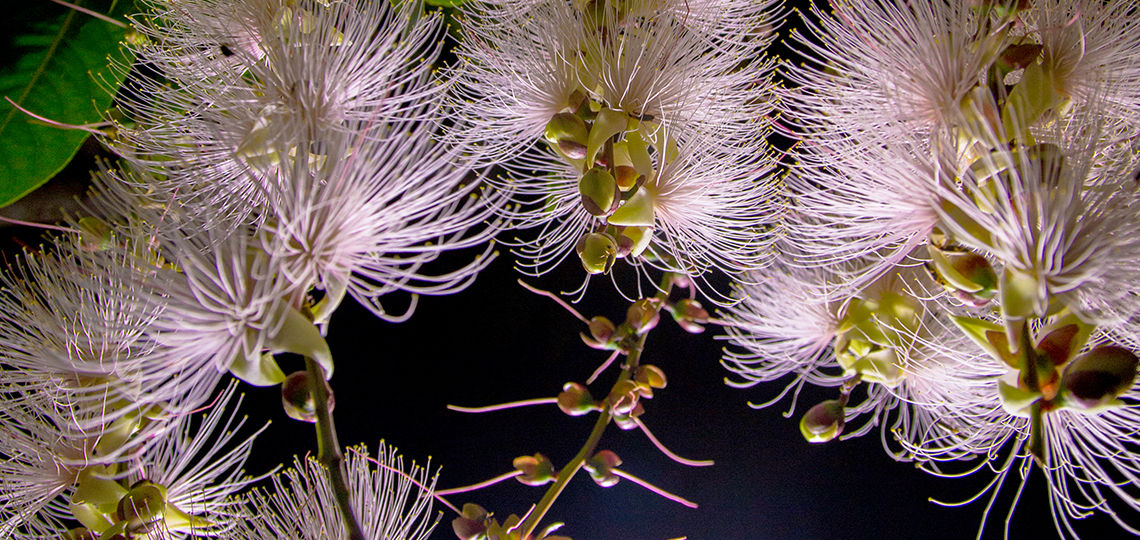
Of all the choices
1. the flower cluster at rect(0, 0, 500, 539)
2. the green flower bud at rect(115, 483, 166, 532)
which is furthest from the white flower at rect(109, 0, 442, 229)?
the green flower bud at rect(115, 483, 166, 532)

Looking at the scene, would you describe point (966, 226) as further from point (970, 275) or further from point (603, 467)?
point (603, 467)

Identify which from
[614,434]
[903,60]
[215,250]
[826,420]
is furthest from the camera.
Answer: [614,434]

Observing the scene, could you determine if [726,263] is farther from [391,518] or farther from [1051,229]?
[391,518]

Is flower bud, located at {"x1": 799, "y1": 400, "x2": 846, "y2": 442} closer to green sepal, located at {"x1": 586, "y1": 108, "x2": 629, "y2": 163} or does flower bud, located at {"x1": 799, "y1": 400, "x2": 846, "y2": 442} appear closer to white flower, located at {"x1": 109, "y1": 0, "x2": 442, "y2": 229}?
green sepal, located at {"x1": 586, "y1": 108, "x2": 629, "y2": 163}

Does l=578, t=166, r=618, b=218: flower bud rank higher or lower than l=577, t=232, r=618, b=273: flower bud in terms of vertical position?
higher

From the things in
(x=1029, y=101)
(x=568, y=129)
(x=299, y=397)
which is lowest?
(x=299, y=397)

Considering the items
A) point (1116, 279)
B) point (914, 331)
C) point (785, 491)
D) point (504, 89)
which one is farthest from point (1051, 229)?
point (785, 491)

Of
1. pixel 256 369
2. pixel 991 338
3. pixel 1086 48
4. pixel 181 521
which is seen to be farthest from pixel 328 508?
pixel 1086 48
